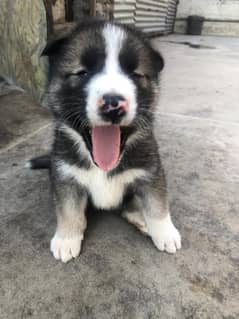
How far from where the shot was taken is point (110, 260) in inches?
67.7

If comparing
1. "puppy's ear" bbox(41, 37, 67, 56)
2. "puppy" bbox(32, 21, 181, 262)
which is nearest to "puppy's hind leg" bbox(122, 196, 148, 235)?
"puppy" bbox(32, 21, 181, 262)

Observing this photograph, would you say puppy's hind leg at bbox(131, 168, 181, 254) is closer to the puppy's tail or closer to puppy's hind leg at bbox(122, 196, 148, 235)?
puppy's hind leg at bbox(122, 196, 148, 235)

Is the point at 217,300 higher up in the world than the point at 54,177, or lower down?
lower down

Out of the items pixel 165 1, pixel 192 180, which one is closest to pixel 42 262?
pixel 192 180

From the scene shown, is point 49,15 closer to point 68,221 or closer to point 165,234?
point 68,221

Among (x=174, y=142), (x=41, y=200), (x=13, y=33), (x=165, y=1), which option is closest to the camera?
(x=41, y=200)

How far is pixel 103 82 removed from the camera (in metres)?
1.39

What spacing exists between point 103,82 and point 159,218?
84cm

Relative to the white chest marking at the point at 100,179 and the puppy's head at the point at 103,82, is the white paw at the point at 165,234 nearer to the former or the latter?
the white chest marking at the point at 100,179

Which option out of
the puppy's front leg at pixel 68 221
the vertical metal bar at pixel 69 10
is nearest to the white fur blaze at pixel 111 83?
the puppy's front leg at pixel 68 221

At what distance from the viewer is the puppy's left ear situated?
173 cm

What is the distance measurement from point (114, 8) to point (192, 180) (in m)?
5.11

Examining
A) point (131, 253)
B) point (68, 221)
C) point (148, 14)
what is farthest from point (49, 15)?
point (148, 14)

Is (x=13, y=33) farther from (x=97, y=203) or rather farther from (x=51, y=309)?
(x=51, y=309)
